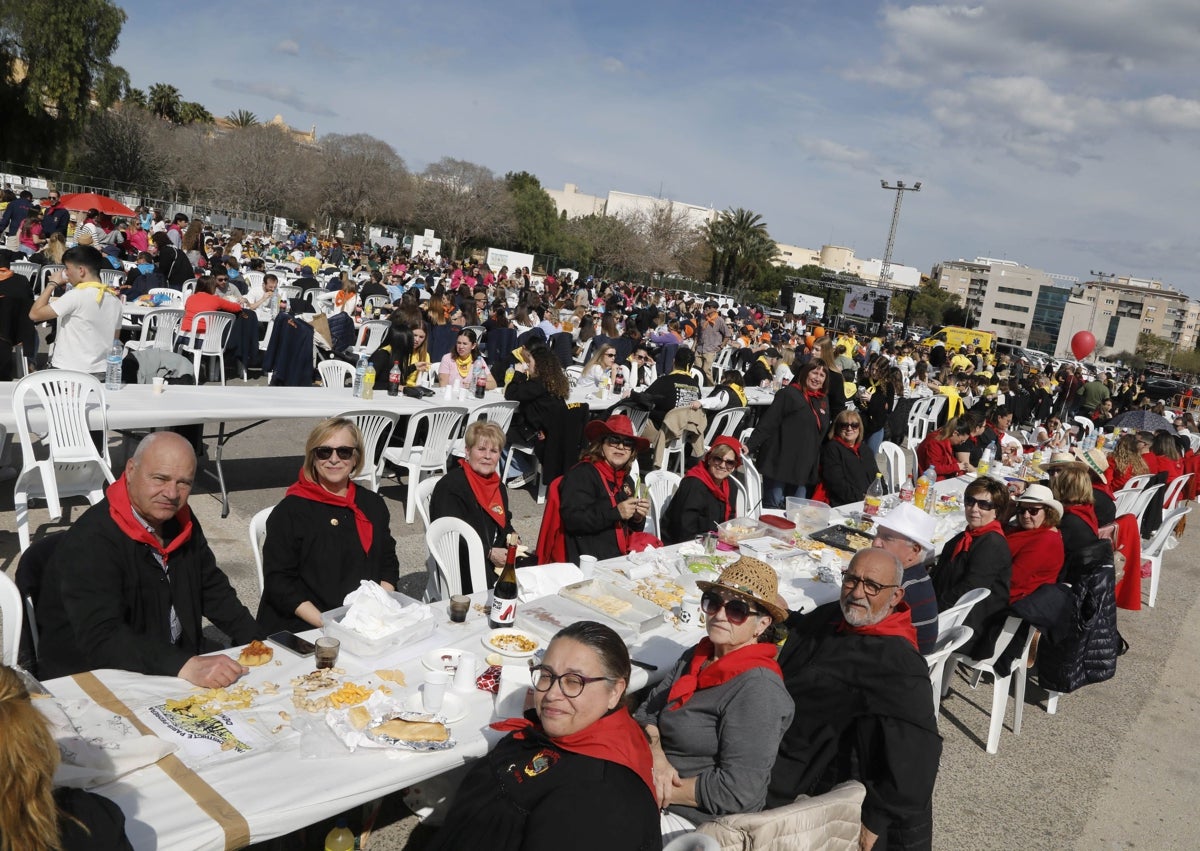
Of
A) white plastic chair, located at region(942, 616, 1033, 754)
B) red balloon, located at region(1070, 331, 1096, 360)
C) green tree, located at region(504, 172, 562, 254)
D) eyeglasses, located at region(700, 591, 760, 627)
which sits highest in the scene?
green tree, located at region(504, 172, 562, 254)

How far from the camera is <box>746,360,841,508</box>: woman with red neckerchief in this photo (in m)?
7.39

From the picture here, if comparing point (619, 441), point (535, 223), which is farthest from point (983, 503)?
→ point (535, 223)

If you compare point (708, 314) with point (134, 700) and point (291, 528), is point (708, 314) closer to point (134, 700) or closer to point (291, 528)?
point (291, 528)

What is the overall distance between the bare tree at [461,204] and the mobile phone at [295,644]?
5249 cm

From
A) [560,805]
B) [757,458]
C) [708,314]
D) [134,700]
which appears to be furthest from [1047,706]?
[708,314]

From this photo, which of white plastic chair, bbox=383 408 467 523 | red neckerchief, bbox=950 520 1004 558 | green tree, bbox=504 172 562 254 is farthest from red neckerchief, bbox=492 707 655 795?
green tree, bbox=504 172 562 254

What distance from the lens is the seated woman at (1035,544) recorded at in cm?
494

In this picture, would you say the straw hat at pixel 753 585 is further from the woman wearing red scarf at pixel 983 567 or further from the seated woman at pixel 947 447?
the seated woman at pixel 947 447

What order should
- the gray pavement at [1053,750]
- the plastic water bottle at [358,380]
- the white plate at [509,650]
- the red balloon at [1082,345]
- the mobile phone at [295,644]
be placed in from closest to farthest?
the mobile phone at [295,644] → the white plate at [509,650] → the gray pavement at [1053,750] → the plastic water bottle at [358,380] → the red balloon at [1082,345]

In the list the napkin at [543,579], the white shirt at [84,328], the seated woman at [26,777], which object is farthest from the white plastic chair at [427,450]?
the seated woman at [26,777]

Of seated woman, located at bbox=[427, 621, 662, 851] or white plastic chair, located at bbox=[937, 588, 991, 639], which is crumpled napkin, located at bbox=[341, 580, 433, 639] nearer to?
seated woman, located at bbox=[427, 621, 662, 851]

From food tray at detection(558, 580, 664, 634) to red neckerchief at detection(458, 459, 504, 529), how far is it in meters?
0.78

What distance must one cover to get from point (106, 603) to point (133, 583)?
0.42ft

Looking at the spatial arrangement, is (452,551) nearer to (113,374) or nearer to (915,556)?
(915,556)
